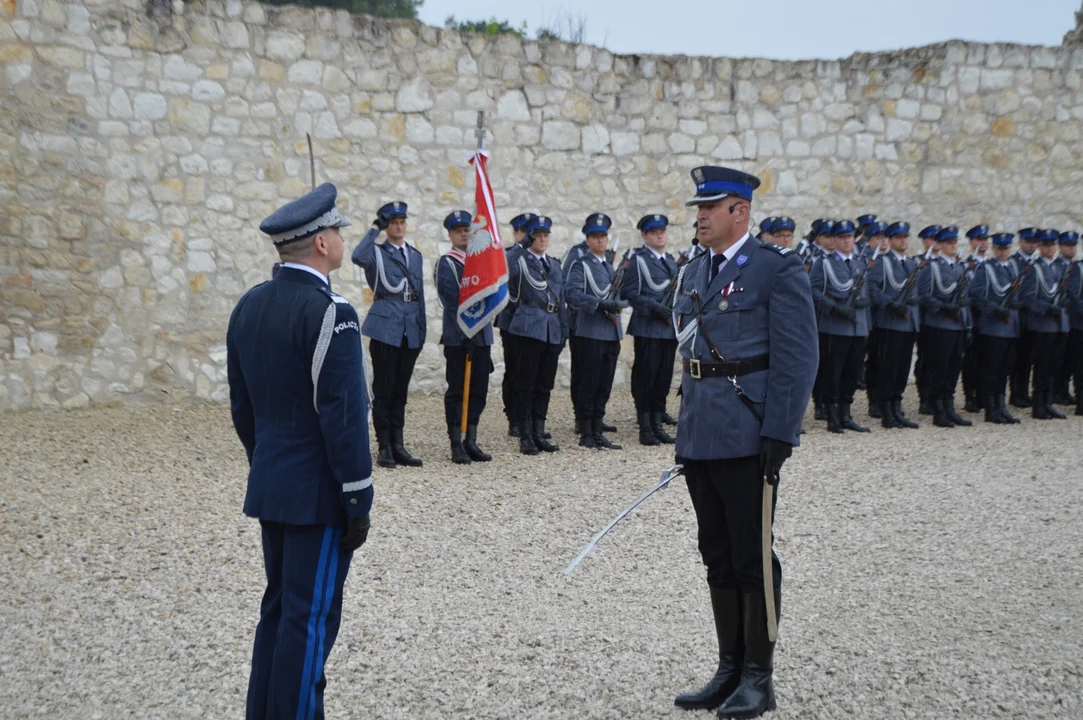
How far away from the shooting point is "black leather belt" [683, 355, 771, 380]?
3584mm

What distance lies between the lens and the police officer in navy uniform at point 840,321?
31.4 ft

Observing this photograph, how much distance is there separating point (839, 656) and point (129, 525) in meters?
3.86

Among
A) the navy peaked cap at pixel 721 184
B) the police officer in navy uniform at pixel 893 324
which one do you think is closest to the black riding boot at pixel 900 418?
the police officer in navy uniform at pixel 893 324

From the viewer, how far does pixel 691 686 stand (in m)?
3.76

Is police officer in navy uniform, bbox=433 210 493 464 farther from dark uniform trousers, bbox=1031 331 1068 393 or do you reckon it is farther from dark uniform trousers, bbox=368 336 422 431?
dark uniform trousers, bbox=1031 331 1068 393

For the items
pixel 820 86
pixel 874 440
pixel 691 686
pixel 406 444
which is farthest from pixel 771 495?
pixel 820 86

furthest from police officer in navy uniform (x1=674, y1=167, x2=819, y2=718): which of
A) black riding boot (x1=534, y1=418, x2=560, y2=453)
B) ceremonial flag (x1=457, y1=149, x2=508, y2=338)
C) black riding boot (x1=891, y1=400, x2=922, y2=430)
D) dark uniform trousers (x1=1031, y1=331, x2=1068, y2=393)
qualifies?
dark uniform trousers (x1=1031, y1=331, x2=1068, y2=393)

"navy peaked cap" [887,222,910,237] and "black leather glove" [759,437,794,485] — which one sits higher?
"navy peaked cap" [887,222,910,237]

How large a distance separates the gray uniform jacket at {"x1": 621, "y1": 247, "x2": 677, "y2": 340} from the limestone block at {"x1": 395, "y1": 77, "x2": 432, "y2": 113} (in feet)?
10.2

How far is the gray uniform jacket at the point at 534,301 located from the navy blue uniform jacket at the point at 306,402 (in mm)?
5374

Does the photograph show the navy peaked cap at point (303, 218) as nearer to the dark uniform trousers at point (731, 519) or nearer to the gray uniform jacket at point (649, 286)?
the dark uniform trousers at point (731, 519)

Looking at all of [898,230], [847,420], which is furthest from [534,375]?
[898,230]

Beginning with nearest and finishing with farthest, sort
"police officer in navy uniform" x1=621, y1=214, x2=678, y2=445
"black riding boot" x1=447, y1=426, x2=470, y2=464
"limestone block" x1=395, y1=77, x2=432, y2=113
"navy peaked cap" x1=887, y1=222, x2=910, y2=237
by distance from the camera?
"black riding boot" x1=447, y1=426, x2=470, y2=464 → "police officer in navy uniform" x1=621, y1=214, x2=678, y2=445 → "navy peaked cap" x1=887, y1=222, x2=910, y2=237 → "limestone block" x1=395, y1=77, x2=432, y2=113

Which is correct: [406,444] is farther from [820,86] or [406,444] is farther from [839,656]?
[820,86]
